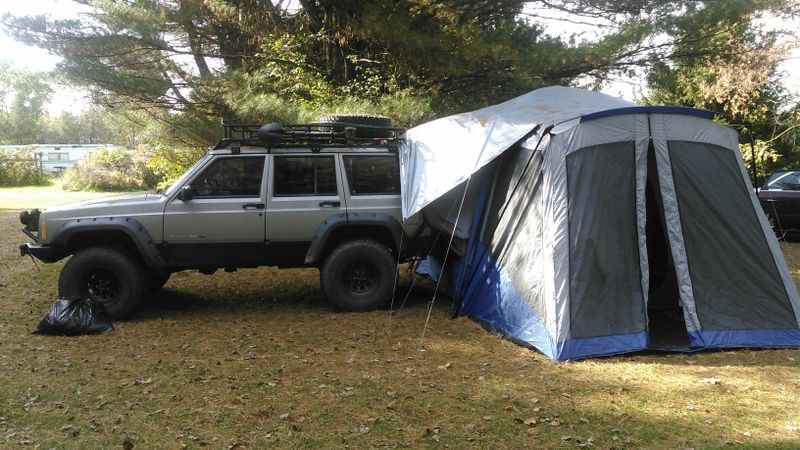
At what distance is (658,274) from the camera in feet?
23.5

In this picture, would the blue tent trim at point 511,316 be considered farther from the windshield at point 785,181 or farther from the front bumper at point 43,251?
the windshield at point 785,181

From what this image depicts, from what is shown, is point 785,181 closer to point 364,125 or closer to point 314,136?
point 364,125

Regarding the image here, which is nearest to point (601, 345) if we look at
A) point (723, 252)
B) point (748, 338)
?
point (748, 338)

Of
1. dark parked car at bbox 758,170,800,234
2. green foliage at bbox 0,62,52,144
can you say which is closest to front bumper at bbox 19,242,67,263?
dark parked car at bbox 758,170,800,234

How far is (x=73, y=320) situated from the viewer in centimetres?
629

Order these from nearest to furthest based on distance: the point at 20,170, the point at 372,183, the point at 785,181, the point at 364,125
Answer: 1. the point at 372,183
2. the point at 364,125
3. the point at 785,181
4. the point at 20,170

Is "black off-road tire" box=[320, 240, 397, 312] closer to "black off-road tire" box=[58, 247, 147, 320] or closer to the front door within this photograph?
the front door

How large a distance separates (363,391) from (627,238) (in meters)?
2.81

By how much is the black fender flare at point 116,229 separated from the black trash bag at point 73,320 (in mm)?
706

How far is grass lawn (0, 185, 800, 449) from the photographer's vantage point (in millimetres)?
3980

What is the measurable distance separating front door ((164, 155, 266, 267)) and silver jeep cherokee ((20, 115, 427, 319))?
0.04 ft

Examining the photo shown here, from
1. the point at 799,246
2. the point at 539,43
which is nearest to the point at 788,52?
the point at 799,246

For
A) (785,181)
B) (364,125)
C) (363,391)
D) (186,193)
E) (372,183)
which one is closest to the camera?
(363,391)

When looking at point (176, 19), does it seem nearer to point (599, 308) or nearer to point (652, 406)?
point (599, 308)
